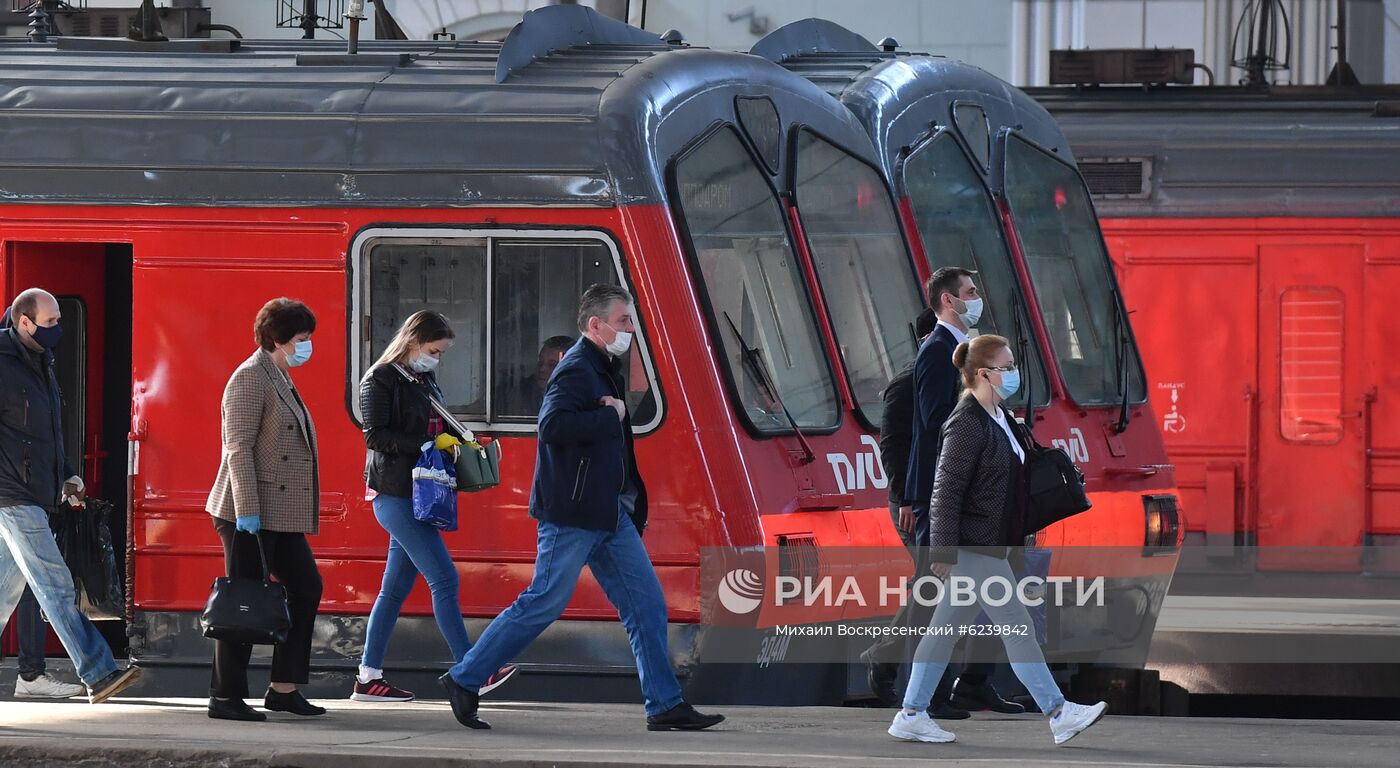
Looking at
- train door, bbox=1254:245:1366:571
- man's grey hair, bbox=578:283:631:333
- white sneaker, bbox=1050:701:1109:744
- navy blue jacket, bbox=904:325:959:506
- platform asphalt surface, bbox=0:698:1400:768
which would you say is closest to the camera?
platform asphalt surface, bbox=0:698:1400:768

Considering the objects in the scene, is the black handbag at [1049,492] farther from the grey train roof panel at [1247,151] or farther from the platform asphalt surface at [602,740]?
the grey train roof panel at [1247,151]

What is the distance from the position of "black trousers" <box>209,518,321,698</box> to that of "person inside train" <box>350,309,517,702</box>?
12.1 inches

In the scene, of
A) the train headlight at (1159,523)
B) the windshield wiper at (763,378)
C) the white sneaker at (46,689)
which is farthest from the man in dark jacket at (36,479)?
the train headlight at (1159,523)

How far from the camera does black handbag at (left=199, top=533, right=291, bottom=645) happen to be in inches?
309

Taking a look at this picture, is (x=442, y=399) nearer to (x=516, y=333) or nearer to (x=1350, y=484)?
(x=516, y=333)

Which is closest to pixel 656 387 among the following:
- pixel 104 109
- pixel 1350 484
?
pixel 104 109

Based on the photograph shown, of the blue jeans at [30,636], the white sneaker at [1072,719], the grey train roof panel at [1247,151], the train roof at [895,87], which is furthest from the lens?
→ the grey train roof panel at [1247,151]

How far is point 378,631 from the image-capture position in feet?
27.2

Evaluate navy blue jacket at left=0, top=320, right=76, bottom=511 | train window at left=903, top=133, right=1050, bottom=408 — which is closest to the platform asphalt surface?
navy blue jacket at left=0, top=320, right=76, bottom=511

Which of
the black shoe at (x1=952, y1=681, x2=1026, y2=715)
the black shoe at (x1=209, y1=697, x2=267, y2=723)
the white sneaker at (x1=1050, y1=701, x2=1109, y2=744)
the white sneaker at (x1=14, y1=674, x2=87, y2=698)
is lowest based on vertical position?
the black shoe at (x1=952, y1=681, x2=1026, y2=715)

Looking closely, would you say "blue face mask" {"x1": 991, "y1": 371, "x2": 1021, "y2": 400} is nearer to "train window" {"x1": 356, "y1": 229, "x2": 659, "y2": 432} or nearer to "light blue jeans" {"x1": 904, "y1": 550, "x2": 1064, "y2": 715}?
"light blue jeans" {"x1": 904, "y1": 550, "x2": 1064, "y2": 715}

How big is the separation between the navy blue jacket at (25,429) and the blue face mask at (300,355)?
3.24ft

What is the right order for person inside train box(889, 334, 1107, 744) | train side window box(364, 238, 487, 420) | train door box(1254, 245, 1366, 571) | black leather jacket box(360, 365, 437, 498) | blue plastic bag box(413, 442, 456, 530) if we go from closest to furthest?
1. person inside train box(889, 334, 1107, 744)
2. blue plastic bag box(413, 442, 456, 530)
3. black leather jacket box(360, 365, 437, 498)
4. train side window box(364, 238, 487, 420)
5. train door box(1254, 245, 1366, 571)

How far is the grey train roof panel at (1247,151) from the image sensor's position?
570 inches
